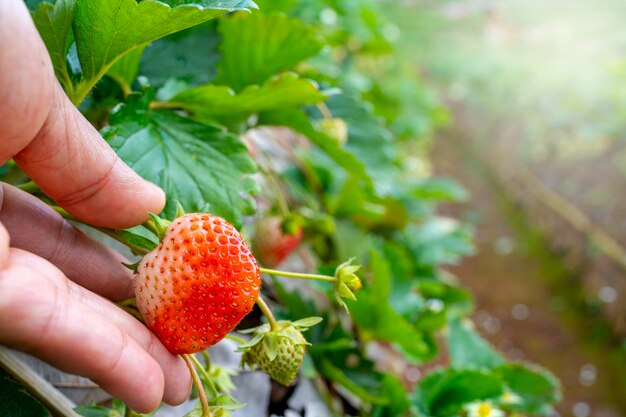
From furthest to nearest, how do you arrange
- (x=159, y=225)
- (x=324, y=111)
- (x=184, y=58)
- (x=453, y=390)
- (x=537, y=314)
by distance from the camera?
(x=537, y=314) < (x=324, y=111) < (x=453, y=390) < (x=184, y=58) < (x=159, y=225)

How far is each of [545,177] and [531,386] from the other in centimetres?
326

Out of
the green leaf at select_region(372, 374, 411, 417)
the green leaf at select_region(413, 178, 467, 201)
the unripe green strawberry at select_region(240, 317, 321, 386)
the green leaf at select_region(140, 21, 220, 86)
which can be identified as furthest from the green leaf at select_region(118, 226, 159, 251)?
the green leaf at select_region(413, 178, 467, 201)

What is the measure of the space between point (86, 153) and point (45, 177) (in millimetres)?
30

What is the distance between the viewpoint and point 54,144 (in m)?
0.40

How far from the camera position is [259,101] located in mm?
604

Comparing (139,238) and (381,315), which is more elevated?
(139,238)

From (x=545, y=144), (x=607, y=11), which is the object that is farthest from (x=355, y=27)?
(x=607, y=11)

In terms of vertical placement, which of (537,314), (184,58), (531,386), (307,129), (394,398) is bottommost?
(537,314)

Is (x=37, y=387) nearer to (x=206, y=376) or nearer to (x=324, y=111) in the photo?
(x=206, y=376)

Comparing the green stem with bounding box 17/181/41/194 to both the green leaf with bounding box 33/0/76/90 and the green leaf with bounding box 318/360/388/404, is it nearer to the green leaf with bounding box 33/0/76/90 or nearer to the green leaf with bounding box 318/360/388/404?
the green leaf with bounding box 33/0/76/90

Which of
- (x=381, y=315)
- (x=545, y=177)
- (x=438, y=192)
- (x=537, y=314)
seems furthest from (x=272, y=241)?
(x=545, y=177)

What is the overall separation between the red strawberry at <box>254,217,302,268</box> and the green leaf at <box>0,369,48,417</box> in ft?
1.50

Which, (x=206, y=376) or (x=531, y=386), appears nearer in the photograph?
(x=206, y=376)

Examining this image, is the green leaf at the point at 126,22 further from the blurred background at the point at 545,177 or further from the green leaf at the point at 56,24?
the blurred background at the point at 545,177
